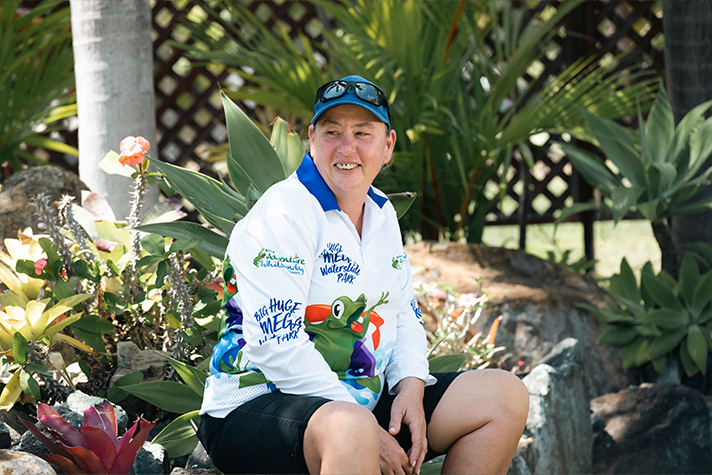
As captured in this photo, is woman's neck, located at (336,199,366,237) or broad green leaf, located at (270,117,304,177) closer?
woman's neck, located at (336,199,366,237)

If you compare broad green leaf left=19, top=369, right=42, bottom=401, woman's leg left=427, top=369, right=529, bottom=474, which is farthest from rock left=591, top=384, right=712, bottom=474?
broad green leaf left=19, top=369, right=42, bottom=401

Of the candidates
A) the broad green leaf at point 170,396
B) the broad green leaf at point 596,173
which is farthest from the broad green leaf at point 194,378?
the broad green leaf at point 596,173

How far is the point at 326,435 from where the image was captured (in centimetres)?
145

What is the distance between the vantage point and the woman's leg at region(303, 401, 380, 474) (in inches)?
56.2

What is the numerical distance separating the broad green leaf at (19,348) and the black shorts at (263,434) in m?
0.62

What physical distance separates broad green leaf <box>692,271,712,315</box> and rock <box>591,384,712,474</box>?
0.40 m

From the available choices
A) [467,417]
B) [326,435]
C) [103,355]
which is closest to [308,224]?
[326,435]

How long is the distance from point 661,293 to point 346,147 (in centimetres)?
209

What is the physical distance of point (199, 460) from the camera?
2010mm

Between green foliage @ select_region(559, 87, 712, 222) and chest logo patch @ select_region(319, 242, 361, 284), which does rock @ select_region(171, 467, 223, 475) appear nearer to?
chest logo patch @ select_region(319, 242, 361, 284)

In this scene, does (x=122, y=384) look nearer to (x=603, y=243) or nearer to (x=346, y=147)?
(x=346, y=147)

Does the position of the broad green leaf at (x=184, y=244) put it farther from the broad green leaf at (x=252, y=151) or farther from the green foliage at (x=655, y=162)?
the green foliage at (x=655, y=162)

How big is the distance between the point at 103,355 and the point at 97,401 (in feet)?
1.02

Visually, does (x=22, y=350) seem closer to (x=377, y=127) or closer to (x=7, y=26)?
(x=377, y=127)
